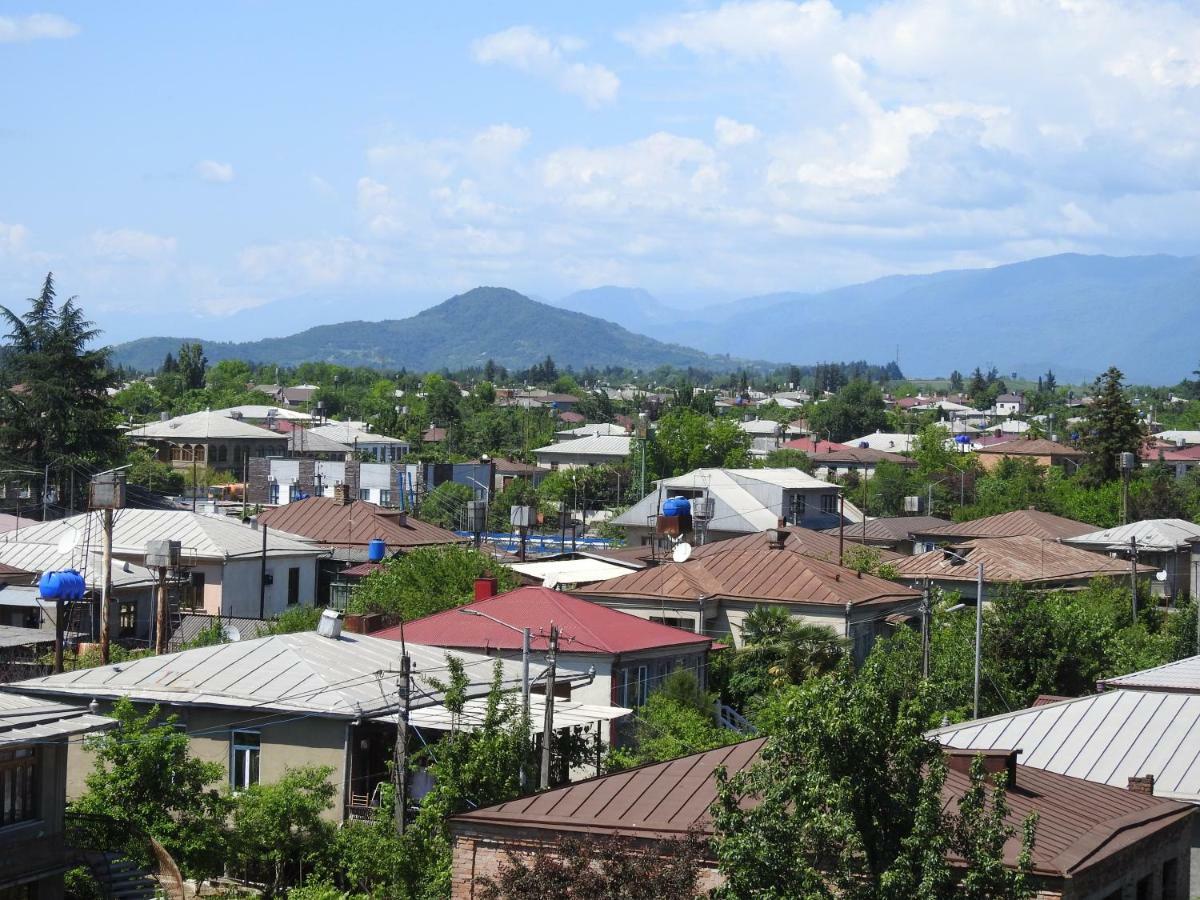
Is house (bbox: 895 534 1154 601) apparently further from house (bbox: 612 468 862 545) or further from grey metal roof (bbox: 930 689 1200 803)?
grey metal roof (bbox: 930 689 1200 803)

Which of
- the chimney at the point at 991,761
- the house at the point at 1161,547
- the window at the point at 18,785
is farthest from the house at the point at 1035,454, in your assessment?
the window at the point at 18,785

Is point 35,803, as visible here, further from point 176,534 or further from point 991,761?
point 176,534

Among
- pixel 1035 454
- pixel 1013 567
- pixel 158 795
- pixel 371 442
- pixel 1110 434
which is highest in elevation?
pixel 1110 434

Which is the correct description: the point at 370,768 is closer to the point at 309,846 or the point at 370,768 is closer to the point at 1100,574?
the point at 309,846

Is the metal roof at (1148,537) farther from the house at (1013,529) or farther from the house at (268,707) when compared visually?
the house at (268,707)

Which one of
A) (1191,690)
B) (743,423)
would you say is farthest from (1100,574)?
(743,423)

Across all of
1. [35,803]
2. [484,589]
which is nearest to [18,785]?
[35,803]

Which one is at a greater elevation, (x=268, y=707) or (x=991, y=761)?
(x=991, y=761)
